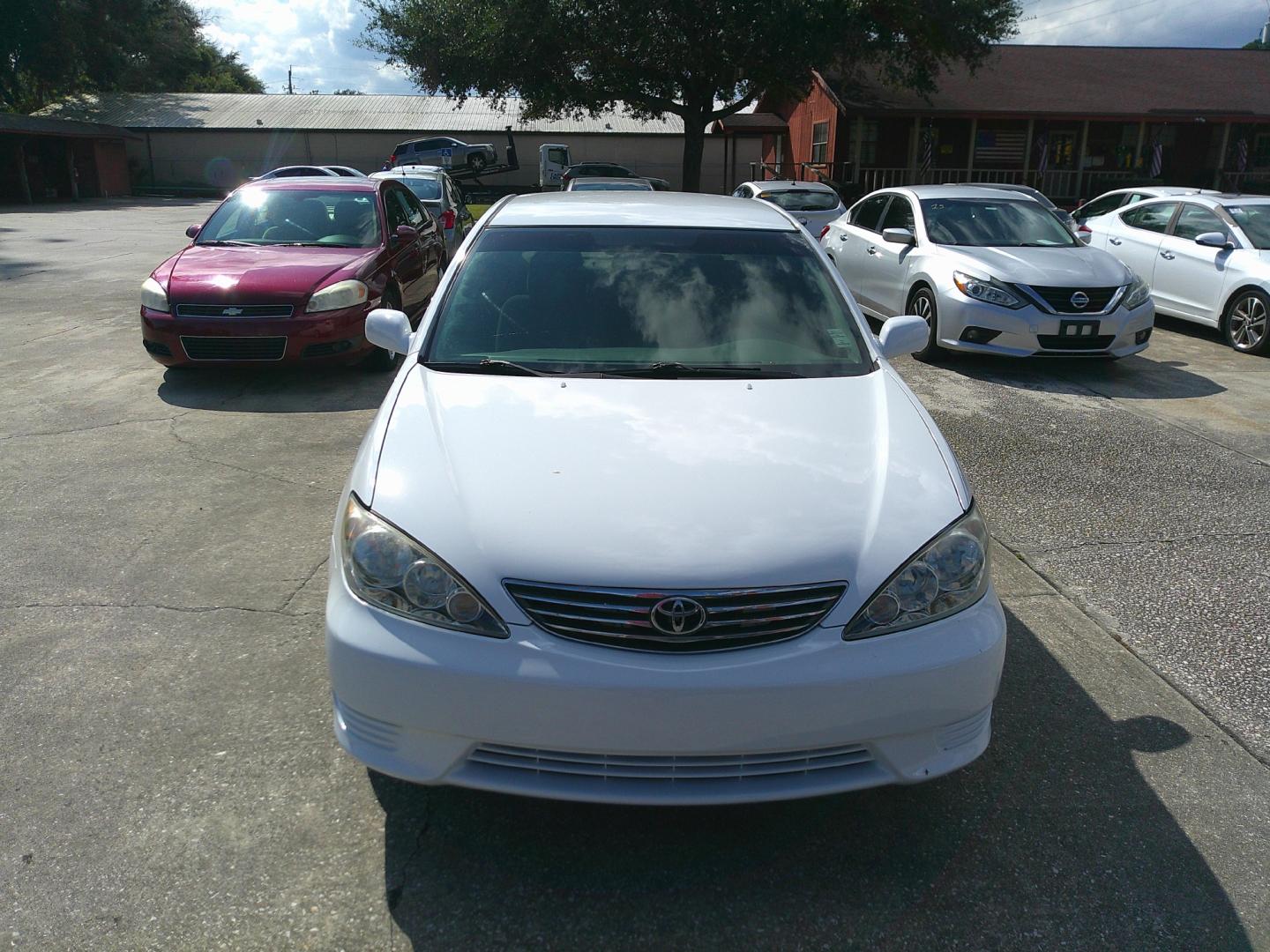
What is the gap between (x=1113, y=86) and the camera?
96.2 feet

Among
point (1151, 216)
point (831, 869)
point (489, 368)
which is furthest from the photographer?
point (1151, 216)

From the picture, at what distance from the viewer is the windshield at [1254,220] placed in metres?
10.3

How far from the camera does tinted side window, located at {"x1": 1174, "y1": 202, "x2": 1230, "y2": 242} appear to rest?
10.8m

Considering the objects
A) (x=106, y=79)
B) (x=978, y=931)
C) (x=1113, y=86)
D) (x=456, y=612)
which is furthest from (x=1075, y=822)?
(x=106, y=79)

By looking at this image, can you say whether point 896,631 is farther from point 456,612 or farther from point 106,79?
point 106,79

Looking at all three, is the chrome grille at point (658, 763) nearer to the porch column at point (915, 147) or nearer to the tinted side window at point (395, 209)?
the tinted side window at point (395, 209)

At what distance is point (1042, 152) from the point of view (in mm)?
29062

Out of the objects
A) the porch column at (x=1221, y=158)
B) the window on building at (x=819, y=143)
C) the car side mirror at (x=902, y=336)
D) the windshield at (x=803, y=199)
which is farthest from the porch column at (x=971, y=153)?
the car side mirror at (x=902, y=336)

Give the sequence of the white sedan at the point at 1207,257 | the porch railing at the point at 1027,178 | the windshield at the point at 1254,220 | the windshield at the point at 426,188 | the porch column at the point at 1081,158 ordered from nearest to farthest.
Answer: the white sedan at the point at 1207,257 → the windshield at the point at 1254,220 → the windshield at the point at 426,188 → the porch column at the point at 1081,158 → the porch railing at the point at 1027,178

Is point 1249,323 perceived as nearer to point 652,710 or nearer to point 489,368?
point 489,368

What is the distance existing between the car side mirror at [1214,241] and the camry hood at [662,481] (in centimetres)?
885

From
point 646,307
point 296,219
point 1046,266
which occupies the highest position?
point 646,307

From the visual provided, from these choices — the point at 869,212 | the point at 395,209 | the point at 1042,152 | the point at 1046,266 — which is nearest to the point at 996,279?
the point at 1046,266

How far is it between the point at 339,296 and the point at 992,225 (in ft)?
20.7
